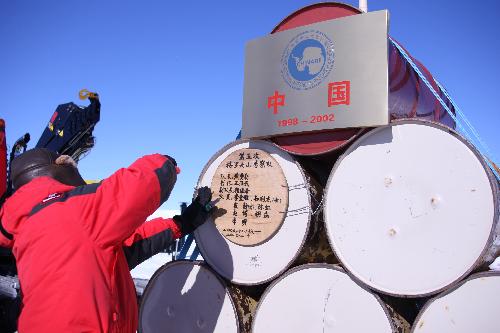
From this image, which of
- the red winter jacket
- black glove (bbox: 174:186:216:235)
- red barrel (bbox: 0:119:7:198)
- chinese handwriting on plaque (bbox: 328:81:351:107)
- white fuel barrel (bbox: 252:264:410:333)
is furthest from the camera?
red barrel (bbox: 0:119:7:198)

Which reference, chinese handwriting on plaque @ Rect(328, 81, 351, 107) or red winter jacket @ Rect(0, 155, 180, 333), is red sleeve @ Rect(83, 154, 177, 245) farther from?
chinese handwriting on plaque @ Rect(328, 81, 351, 107)

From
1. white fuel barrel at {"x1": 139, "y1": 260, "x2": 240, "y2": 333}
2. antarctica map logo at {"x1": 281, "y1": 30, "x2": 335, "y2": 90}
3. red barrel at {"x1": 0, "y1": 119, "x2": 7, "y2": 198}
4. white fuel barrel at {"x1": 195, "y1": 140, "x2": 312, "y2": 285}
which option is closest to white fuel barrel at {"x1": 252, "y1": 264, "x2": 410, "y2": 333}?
white fuel barrel at {"x1": 195, "y1": 140, "x2": 312, "y2": 285}

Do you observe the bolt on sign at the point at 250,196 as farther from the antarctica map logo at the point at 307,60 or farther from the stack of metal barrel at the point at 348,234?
the antarctica map logo at the point at 307,60

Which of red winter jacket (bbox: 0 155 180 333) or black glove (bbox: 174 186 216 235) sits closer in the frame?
red winter jacket (bbox: 0 155 180 333)

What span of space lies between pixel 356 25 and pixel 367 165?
794 millimetres

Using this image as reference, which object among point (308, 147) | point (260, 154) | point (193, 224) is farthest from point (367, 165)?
point (193, 224)

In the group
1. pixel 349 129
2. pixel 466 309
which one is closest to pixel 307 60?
pixel 349 129

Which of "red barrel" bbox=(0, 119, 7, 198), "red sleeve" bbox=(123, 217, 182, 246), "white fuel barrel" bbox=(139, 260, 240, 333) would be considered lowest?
"white fuel barrel" bbox=(139, 260, 240, 333)

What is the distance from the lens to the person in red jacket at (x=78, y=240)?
1.69 meters

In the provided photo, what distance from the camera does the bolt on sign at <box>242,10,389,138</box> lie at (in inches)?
85.0

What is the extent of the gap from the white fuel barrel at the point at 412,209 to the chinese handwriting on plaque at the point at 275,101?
539mm

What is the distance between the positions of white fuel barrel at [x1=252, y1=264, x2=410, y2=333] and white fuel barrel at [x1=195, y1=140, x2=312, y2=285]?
120 millimetres

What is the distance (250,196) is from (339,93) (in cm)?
89

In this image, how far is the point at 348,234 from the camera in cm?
217
